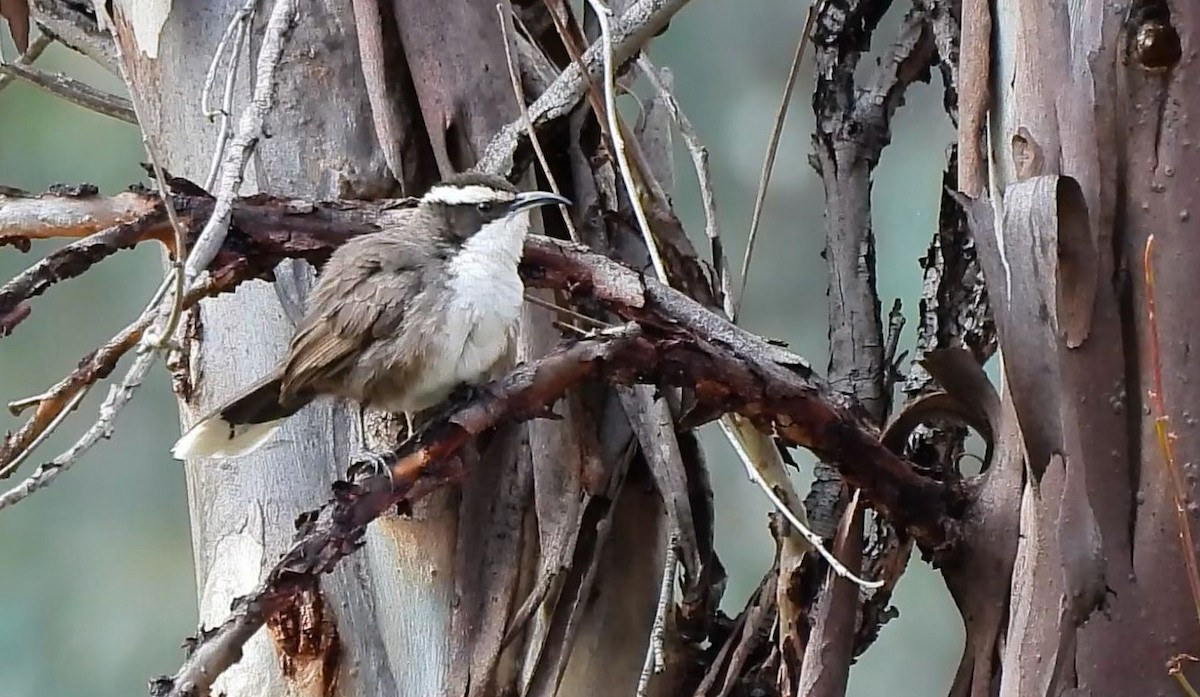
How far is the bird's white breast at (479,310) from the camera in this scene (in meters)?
1.60

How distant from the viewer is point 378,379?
63.8 inches

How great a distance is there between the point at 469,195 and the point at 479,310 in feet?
0.55

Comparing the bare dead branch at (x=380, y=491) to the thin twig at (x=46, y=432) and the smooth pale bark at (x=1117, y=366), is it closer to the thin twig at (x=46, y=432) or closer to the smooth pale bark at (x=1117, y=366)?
the thin twig at (x=46, y=432)

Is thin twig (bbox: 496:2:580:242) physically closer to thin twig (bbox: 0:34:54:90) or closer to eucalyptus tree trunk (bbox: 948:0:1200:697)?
eucalyptus tree trunk (bbox: 948:0:1200:697)

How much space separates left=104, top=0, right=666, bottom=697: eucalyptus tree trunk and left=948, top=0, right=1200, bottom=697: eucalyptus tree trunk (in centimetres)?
67

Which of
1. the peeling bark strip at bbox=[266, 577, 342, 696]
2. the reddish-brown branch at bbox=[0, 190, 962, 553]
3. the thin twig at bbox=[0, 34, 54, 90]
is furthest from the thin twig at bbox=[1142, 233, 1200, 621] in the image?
the thin twig at bbox=[0, 34, 54, 90]

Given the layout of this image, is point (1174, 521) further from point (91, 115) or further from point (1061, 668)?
point (91, 115)

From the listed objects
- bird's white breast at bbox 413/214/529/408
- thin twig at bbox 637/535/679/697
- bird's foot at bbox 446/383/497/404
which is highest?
bird's white breast at bbox 413/214/529/408

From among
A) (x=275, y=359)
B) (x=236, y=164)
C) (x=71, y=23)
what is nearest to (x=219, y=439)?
(x=275, y=359)

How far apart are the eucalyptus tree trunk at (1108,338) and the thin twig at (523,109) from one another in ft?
2.12

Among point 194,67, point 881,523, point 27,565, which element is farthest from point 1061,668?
point 27,565

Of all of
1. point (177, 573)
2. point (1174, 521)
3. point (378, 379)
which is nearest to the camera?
→ point (1174, 521)

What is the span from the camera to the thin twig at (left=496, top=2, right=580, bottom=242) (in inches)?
64.9

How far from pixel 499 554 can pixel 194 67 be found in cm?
84
